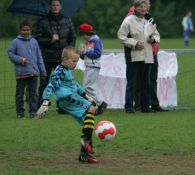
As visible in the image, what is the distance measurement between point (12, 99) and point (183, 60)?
3.94 meters

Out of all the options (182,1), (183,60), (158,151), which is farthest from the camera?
(182,1)

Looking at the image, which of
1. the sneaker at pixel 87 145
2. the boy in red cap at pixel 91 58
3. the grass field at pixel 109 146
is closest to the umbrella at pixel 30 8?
the boy in red cap at pixel 91 58

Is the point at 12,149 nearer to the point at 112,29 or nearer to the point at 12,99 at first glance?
the point at 12,99

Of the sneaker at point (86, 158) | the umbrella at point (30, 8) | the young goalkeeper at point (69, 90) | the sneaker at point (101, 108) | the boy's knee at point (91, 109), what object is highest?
the umbrella at point (30, 8)

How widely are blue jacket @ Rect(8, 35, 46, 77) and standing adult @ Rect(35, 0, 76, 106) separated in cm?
58

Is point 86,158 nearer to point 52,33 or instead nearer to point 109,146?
point 109,146

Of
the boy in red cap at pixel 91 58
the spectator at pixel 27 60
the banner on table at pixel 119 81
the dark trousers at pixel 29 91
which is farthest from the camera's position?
the banner on table at pixel 119 81

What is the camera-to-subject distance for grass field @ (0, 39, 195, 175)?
956cm

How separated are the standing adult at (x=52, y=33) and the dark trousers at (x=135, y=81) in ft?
4.35

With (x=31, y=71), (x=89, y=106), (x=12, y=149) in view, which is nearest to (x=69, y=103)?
(x=89, y=106)

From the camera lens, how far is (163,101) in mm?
16297

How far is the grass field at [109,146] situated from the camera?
9.56 m

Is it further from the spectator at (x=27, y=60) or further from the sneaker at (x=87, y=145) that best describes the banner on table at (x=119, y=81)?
the sneaker at (x=87, y=145)

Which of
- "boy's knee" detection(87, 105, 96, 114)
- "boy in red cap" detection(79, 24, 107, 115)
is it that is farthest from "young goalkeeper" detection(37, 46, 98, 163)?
"boy in red cap" detection(79, 24, 107, 115)
